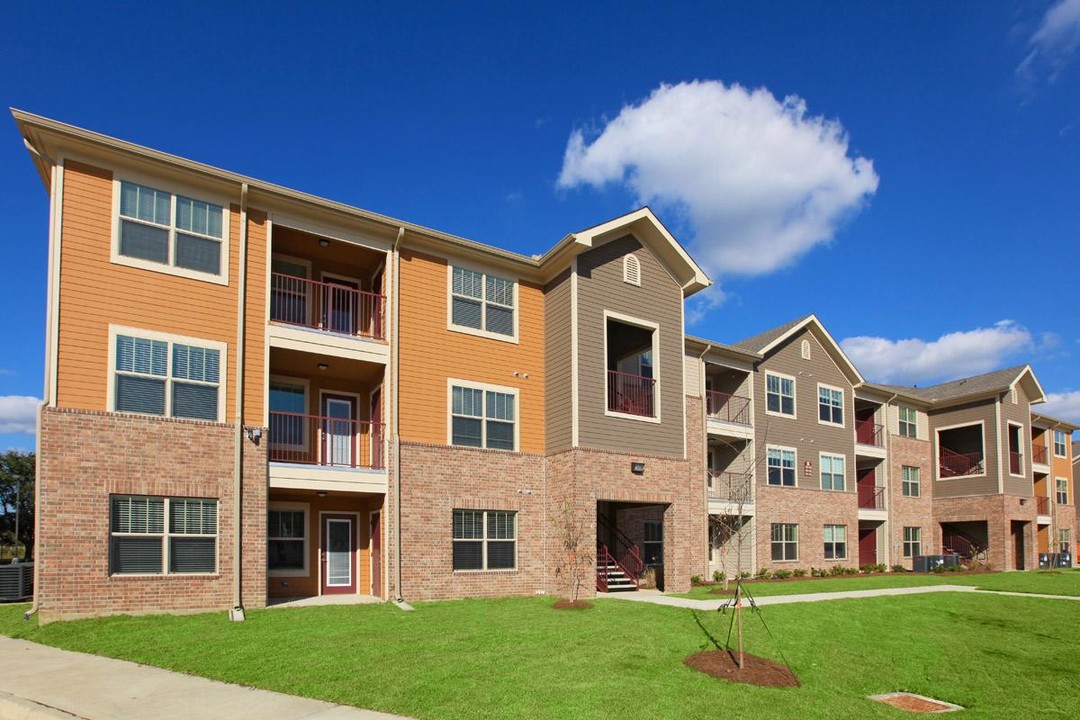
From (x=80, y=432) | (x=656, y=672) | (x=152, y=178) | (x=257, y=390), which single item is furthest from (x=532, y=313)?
(x=656, y=672)

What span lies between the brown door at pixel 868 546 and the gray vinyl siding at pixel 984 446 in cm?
511

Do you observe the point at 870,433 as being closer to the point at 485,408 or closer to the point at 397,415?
the point at 485,408

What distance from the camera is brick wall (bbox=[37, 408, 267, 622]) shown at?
45.7 ft

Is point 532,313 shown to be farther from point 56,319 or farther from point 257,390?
point 56,319

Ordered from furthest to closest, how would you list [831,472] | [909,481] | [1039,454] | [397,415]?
1. [1039,454]
2. [909,481]
3. [831,472]
4. [397,415]

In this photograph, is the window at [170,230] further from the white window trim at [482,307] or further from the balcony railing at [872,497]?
the balcony railing at [872,497]

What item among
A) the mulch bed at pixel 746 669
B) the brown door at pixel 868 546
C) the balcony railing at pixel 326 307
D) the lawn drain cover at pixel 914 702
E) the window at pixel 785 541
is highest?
the balcony railing at pixel 326 307

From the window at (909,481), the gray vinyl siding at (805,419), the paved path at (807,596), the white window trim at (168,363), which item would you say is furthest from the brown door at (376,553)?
the window at (909,481)

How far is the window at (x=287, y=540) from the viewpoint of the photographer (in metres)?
18.4

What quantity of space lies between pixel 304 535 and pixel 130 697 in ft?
32.8

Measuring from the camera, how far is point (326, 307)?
65.1 ft

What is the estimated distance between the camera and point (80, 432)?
14367 millimetres

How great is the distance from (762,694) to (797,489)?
2248 cm

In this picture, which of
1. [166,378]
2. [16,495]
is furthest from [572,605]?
[16,495]
